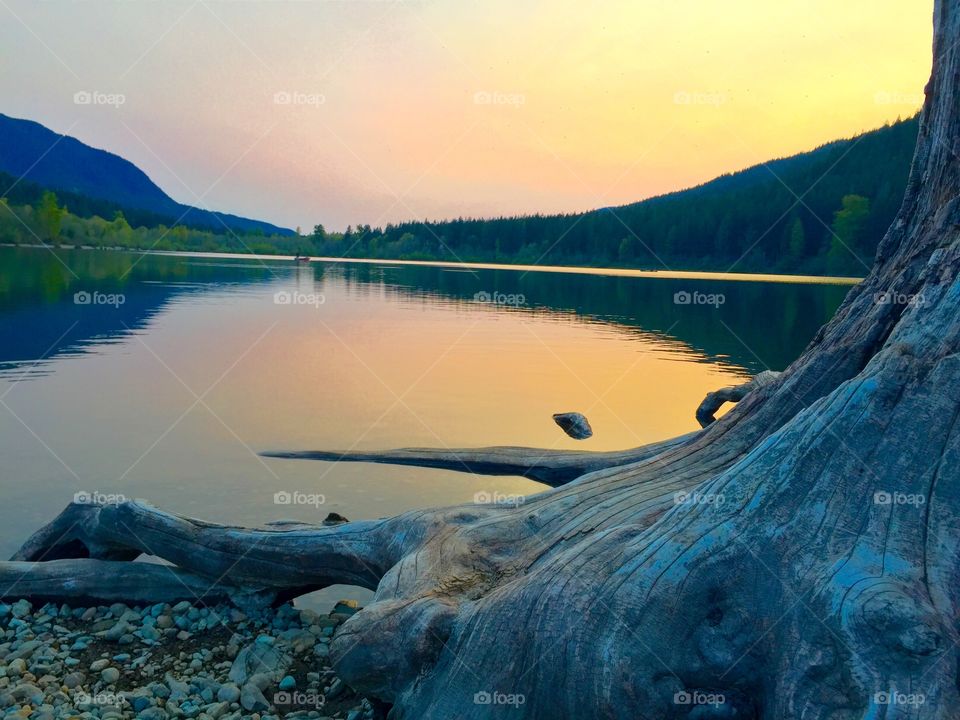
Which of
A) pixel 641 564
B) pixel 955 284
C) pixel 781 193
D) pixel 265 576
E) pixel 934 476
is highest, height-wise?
pixel 781 193

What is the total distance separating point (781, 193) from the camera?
412ft

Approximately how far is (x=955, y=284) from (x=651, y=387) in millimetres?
13309

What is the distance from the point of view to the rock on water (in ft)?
43.9

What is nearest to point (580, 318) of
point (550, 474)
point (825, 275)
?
point (550, 474)

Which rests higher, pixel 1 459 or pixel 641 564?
pixel 641 564

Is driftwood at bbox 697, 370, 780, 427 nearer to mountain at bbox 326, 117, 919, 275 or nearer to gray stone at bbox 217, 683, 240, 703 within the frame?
gray stone at bbox 217, 683, 240, 703

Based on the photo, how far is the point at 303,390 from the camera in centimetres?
1662

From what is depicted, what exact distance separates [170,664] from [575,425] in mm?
8748

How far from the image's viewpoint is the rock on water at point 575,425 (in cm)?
1338

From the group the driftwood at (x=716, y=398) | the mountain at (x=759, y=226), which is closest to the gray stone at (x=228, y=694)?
the driftwood at (x=716, y=398)

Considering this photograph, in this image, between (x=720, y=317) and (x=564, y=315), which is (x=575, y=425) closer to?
(x=564, y=315)

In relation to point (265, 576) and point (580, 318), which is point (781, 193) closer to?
point (580, 318)

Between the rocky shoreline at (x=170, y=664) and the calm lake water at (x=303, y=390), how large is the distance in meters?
2.08

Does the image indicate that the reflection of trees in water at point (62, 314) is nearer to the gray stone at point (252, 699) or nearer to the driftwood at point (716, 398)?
the driftwood at point (716, 398)
